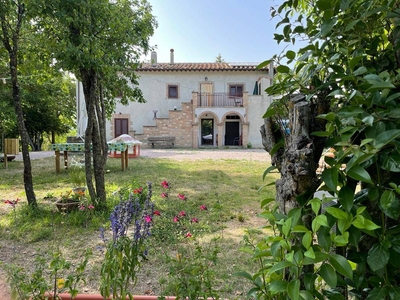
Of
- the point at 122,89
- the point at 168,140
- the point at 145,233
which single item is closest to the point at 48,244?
the point at 145,233

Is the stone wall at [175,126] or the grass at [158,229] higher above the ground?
the stone wall at [175,126]

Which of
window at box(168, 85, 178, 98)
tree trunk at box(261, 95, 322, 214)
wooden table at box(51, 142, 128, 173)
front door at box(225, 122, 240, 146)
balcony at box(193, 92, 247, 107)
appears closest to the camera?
tree trunk at box(261, 95, 322, 214)

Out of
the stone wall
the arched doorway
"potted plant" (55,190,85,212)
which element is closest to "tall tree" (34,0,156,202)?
"potted plant" (55,190,85,212)

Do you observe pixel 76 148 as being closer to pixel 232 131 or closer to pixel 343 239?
pixel 343 239

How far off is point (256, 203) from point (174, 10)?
3.92 meters

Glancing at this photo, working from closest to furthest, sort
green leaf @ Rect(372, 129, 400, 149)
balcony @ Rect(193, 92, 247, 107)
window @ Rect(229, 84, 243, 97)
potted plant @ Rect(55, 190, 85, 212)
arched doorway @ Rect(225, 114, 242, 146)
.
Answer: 1. green leaf @ Rect(372, 129, 400, 149)
2. potted plant @ Rect(55, 190, 85, 212)
3. balcony @ Rect(193, 92, 247, 107)
4. window @ Rect(229, 84, 243, 97)
5. arched doorway @ Rect(225, 114, 242, 146)

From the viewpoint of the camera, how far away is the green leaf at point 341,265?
0.59 meters

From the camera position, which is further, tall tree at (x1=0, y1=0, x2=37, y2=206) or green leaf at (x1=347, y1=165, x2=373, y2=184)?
tall tree at (x1=0, y1=0, x2=37, y2=206)

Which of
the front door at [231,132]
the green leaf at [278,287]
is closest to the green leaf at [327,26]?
the green leaf at [278,287]

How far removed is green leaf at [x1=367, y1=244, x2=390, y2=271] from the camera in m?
0.61

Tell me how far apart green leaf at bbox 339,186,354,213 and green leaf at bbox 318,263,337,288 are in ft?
0.49

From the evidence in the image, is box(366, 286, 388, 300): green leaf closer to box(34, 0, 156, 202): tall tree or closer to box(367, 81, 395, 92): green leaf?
box(367, 81, 395, 92): green leaf

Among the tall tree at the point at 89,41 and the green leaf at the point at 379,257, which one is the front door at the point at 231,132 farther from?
the green leaf at the point at 379,257

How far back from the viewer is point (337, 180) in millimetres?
619
